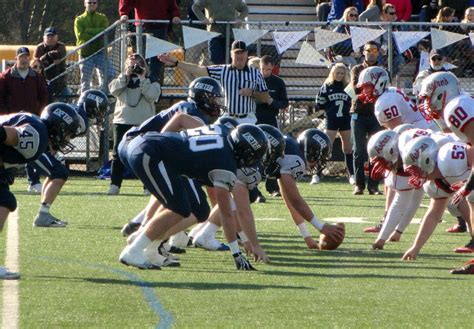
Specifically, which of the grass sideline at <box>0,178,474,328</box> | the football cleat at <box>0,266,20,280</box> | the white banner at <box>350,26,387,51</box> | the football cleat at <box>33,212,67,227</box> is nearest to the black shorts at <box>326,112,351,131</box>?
the white banner at <box>350,26,387,51</box>

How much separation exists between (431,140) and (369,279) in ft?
4.18

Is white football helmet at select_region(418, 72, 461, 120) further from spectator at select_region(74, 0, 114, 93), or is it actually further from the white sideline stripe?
spectator at select_region(74, 0, 114, 93)

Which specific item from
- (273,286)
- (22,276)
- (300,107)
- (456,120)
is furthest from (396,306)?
(300,107)

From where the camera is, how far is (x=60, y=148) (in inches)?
373

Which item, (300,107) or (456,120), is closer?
(456,120)

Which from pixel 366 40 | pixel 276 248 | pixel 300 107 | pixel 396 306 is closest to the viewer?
pixel 396 306

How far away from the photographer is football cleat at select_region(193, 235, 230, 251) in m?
10.7

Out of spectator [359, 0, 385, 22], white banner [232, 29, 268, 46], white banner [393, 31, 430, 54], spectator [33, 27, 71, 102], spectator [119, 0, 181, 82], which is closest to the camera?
white banner [232, 29, 268, 46]

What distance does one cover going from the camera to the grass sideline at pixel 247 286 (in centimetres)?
718

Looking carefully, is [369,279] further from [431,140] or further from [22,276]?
[22,276]

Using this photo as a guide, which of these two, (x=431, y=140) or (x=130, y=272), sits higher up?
(x=431, y=140)

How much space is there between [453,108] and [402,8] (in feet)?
35.0

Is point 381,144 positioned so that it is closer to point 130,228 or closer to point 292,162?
point 292,162

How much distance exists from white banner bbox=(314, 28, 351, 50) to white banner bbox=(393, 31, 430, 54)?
2.35 ft
